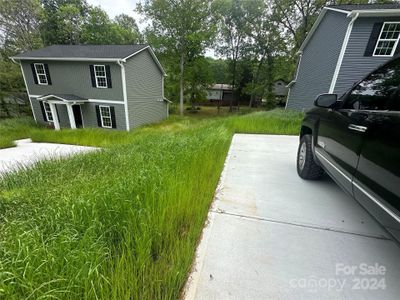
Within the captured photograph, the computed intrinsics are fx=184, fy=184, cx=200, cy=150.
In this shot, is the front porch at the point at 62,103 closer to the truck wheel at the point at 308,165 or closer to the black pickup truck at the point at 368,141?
the truck wheel at the point at 308,165

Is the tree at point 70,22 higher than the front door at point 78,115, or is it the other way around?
the tree at point 70,22

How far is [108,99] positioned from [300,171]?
44.2 feet

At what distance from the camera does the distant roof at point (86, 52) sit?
41.1 ft

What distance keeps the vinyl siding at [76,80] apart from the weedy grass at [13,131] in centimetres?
260

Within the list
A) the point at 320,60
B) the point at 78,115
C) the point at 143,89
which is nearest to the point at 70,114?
the point at 78,115

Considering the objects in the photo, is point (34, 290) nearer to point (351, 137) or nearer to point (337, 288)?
point (337, 288)

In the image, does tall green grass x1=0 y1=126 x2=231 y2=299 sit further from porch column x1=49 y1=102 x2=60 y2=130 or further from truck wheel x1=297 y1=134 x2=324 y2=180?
porch column x1=49 y1=102 x2=60 y2=130

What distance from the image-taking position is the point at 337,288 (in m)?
1.38

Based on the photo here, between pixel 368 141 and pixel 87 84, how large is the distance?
51.1 feet

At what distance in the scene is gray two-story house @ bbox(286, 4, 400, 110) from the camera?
8.43 meters

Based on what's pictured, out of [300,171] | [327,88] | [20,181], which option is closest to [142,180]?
[20,181]

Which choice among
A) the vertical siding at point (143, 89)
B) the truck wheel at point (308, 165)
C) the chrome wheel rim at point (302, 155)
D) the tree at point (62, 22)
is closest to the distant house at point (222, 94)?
the vertical siding at point (143, 89)

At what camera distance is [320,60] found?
36.7ft

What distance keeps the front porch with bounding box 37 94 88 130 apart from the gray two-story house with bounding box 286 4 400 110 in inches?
617
